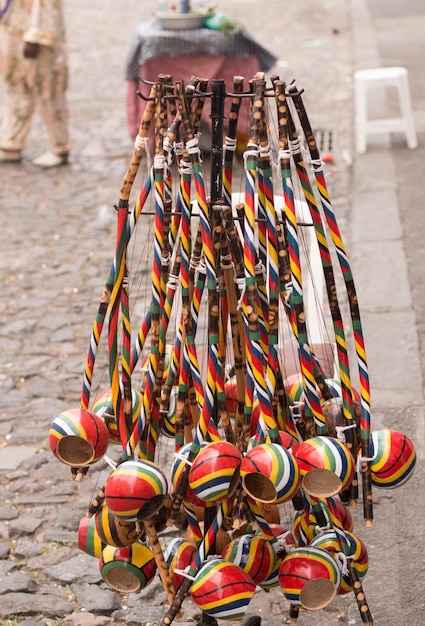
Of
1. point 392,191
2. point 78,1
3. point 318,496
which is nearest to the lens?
point 318,496

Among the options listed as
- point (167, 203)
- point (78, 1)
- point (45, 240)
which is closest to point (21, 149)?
point (45, 240)

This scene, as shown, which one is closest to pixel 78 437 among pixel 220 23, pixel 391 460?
pixel 391 460

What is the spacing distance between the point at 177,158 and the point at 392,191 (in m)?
4.79

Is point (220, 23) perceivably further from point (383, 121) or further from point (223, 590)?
point (223, 590)

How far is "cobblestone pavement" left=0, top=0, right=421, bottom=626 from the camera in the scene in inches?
130

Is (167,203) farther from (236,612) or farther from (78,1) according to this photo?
(78,1)

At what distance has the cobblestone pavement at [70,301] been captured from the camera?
3.31 m

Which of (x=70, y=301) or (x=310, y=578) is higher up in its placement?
(x=310, y=578)

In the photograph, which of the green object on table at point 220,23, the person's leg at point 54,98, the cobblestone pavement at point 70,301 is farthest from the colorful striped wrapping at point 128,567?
the person's leg at point 54,98

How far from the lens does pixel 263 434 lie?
2516 millimetres

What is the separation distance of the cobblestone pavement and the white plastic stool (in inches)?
8.3

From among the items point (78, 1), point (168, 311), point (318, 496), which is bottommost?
point (78, 1)

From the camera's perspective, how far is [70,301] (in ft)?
18.9

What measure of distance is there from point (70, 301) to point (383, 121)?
365 cm
